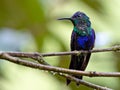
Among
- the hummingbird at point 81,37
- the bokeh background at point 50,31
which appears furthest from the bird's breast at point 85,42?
the bokeh background at point 50,31

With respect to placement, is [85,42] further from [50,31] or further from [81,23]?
[50,31]

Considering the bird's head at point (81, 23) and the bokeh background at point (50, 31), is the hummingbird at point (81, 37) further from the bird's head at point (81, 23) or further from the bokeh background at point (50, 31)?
the bokeh background at point (50, 31)

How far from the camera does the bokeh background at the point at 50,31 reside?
320 centimetres

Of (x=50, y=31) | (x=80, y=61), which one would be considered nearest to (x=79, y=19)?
(x=80, y=61)

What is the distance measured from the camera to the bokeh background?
320 cm

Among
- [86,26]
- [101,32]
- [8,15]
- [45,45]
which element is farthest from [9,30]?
[86,26]

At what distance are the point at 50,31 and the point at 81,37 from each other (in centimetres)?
113

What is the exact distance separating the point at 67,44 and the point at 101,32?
32cm

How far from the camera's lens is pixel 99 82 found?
3.39 metres

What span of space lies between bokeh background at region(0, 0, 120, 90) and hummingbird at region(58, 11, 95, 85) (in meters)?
1.01

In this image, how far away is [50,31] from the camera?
327 centimetres

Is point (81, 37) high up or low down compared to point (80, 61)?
up

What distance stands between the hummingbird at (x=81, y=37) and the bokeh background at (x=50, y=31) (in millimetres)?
1014

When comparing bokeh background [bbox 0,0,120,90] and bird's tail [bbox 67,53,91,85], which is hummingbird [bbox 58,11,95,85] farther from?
bokeh background [bbox 0,0,120,90]
